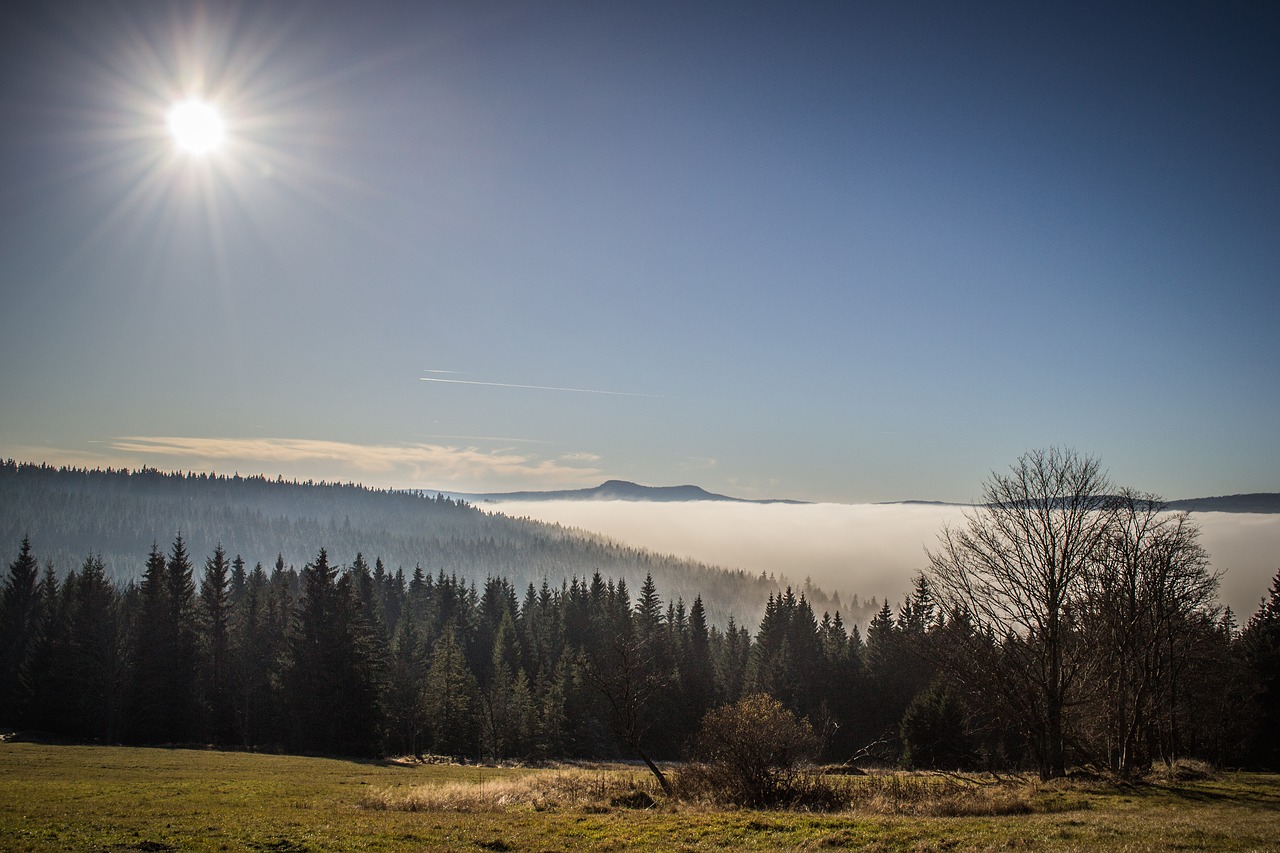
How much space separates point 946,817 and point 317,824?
1739 cm

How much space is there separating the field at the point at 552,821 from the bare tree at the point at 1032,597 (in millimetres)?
5179

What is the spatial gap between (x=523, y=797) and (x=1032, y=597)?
22677mm

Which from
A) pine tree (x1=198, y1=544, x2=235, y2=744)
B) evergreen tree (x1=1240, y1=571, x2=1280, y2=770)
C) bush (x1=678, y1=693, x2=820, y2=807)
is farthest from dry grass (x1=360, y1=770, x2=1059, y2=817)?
pine tree (x1=198, y1=544, x2=235, y2=744)

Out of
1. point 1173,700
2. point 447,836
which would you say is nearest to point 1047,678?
point 1173,700

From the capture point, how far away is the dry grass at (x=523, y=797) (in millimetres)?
22750

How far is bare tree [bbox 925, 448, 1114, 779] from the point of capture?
27.9 m

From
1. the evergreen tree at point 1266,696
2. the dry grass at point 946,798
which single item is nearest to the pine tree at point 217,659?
the dry grass at point 946,798

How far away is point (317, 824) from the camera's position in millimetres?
18344

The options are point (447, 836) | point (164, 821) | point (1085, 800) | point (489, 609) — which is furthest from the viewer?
point (489, 609)

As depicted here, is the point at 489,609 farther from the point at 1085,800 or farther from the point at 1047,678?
the point at 1085,800

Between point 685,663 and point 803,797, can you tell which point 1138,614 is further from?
point 685,663

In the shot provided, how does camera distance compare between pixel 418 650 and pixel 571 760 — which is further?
pixel 418 650

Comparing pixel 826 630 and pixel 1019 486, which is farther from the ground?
pixel 1019 486

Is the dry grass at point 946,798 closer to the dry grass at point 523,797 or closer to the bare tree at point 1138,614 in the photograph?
the dry grass at point 523,797
